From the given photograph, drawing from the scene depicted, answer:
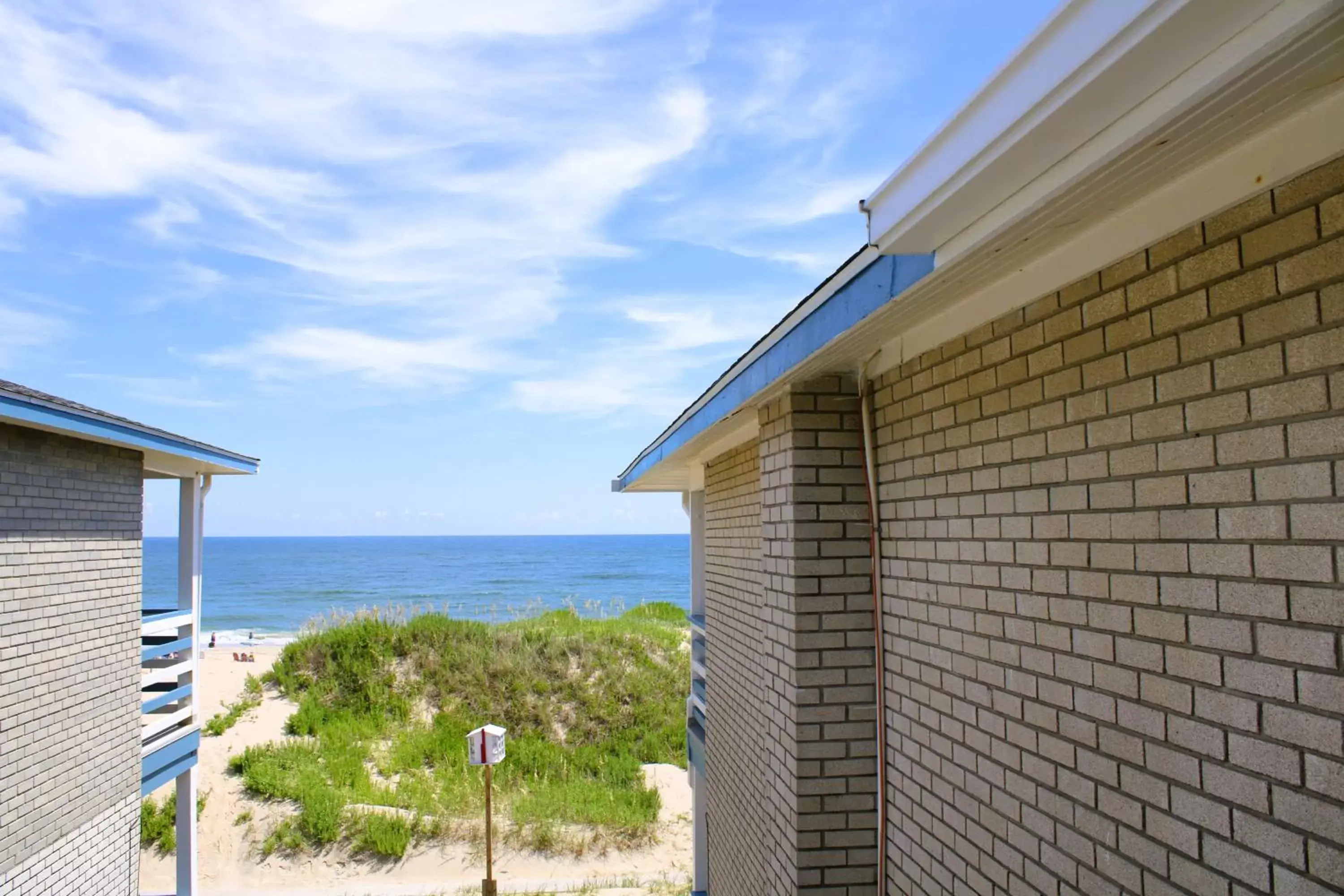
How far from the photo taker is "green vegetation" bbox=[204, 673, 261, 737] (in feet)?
53.5

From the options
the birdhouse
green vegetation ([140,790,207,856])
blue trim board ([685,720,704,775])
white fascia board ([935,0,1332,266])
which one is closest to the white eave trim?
white fascia board ([935,0,1332,266])

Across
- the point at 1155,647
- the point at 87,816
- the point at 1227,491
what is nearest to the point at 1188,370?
the point at 1227,491

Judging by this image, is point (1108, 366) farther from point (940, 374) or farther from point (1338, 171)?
point (940, 374)

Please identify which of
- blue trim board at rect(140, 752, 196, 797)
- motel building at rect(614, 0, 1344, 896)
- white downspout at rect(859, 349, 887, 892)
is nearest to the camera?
motel building at rect(614, 0, 1344, 896)

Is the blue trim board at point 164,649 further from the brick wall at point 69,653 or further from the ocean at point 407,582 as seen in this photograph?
the ocean at point 407,582

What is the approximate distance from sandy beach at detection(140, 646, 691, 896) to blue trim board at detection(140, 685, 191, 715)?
322 cm

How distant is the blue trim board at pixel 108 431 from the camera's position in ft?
20.8

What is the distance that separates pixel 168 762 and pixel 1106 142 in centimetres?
1048

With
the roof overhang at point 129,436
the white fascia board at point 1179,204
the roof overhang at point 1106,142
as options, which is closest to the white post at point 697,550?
the roof overhang at point 129,436

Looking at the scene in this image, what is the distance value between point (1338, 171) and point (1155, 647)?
3.62 feet

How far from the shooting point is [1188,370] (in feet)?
6.70

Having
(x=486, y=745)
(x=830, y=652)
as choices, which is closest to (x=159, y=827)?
(x=486, y=745)

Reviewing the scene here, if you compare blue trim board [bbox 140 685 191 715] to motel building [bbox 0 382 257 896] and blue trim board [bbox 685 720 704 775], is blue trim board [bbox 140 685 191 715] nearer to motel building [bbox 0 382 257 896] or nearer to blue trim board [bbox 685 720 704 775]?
motel building [bbox 0 382 257 896]

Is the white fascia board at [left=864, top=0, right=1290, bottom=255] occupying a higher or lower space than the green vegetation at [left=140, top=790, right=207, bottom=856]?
higher
